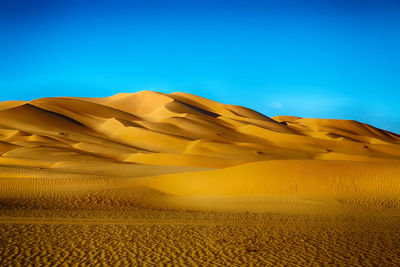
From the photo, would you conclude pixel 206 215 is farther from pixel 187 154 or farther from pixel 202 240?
pixel 187 154

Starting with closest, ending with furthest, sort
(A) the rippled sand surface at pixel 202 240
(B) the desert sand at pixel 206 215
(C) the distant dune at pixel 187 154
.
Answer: (A) the rippled sand surface at pixel 202 240, (B) the desert sand at pixel 206 215, (C) the distant dune at pixel 187 154

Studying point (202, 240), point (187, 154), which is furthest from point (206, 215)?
point (187, 154)

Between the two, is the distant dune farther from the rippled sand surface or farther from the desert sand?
→ the rippled sand surface

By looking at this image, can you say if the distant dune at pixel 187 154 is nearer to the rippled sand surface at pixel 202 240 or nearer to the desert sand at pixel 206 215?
the desert sand at pixel 206 215

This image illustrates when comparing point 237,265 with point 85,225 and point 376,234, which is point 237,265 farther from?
point 85,225

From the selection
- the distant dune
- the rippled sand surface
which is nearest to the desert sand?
the rippled sand surface

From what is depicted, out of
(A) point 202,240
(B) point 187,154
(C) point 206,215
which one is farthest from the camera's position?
(B) point 187,154

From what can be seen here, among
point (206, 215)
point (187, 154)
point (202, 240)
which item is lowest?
point (202, 240)

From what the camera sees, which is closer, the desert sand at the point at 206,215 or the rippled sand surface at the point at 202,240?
the rippled sand surface at the point at 202,240

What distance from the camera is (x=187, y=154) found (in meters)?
39.9

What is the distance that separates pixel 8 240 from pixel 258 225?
6905mm

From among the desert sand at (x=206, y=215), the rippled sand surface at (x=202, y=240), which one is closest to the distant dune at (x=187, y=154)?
the desert sand at (x=206, y=215)

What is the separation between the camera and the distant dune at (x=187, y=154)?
18562mm

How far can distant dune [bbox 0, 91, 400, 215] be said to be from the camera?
1856 cm
